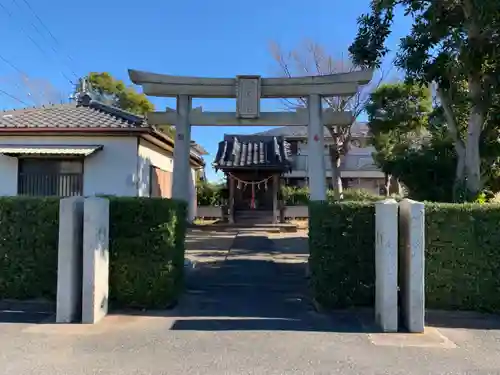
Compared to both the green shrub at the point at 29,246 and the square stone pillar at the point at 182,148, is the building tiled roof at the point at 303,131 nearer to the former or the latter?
the square stone pillar at the point at 182,148

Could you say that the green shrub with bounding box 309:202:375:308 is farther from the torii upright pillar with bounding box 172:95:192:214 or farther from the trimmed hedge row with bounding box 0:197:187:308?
the torii upright pillar with bounding box 172:95:192:214

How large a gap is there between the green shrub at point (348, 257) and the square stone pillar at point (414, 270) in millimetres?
592

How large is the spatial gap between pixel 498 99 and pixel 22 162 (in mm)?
12398

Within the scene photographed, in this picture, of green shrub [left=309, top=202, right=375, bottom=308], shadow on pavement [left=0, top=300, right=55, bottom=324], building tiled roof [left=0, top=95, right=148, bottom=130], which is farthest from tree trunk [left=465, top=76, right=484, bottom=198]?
building tiled roof [left=0, top=95, right=148, bottom=130]

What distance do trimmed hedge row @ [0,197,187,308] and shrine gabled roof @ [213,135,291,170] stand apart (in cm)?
1505

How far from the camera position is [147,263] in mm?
6809

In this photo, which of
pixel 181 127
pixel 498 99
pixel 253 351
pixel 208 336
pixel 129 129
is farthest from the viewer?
pixel 129 129

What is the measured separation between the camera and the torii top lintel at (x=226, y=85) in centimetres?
1058

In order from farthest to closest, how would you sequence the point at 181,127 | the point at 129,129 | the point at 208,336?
1. the point at 129,129
2. the point at 181,127
3. the point at 208,336

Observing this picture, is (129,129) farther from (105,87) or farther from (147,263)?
(105,87)

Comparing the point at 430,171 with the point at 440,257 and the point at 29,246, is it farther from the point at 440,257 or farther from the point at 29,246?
the point at 29,246

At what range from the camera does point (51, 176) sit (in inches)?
552

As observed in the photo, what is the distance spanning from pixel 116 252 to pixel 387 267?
12.0 ft

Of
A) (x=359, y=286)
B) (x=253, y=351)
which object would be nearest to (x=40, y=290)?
(x=253, y=351)
